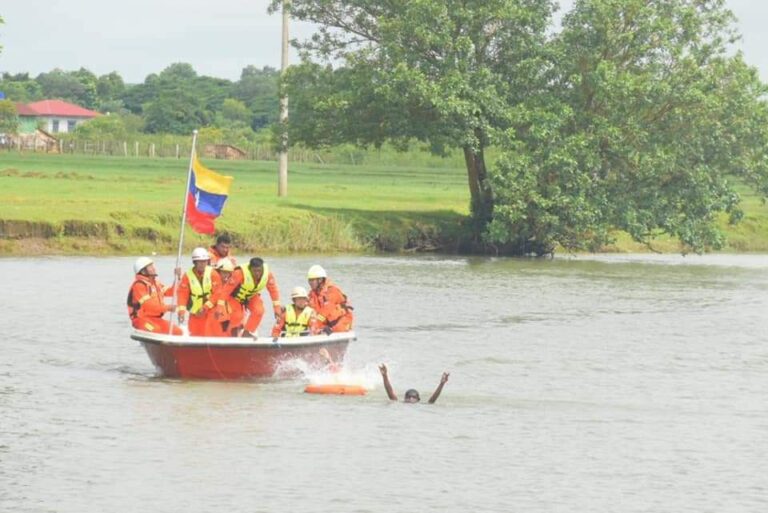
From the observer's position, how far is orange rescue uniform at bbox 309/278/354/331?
79.1 ft

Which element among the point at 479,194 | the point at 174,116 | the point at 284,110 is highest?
the point at 284,110

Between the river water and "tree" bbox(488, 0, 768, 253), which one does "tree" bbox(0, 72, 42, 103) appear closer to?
"tree" bbox(488, 0, 768, 253)

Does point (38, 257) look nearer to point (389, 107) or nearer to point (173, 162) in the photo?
point (389, 107)

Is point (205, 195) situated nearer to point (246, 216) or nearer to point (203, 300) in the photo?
point (203, 300)

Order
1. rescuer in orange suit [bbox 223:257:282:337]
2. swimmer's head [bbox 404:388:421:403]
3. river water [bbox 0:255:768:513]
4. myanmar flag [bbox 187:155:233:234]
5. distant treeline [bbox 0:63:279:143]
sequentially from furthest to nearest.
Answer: distant treeline [bbox 0:63:279:143] → myanmar flag [bbox 187:155:233:234] → rescuer in orange suit [bbox 223:257:282:337] → swimmer's head [bbox 404:388:421:403] → river water [bbox 0:255:768:513]

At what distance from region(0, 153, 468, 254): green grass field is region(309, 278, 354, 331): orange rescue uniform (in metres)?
21.0

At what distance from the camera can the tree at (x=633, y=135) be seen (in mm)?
49094

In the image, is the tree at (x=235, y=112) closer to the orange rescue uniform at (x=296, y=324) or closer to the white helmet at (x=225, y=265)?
the white helmet at (x=225, y=265)

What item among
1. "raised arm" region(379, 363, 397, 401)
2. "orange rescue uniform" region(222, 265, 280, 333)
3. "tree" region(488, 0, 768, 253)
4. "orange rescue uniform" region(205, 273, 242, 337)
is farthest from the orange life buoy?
"tree" region(488, 0, 768, 253)

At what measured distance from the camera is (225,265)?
23.9 metres

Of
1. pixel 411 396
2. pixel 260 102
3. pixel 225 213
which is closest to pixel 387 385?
pixel 411 396

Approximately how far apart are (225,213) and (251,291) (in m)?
24.9

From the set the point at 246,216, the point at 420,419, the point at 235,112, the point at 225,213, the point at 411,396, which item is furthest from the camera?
the point at 235,112

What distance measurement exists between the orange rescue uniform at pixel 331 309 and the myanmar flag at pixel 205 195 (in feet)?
5.65
